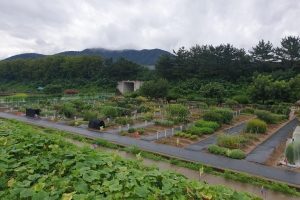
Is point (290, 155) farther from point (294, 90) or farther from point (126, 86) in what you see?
point (126, 86)

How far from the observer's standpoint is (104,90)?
48625mm

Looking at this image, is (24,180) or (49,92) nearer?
(24,180)

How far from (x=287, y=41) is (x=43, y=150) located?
1838 inches

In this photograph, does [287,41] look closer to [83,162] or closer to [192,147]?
[192,147]

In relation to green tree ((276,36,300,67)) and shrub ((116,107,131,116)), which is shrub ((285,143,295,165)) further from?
green tree ((276,36,300,67))

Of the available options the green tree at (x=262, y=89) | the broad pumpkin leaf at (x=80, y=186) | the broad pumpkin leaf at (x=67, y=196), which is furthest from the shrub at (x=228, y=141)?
the green tree at (x=262, y=89)

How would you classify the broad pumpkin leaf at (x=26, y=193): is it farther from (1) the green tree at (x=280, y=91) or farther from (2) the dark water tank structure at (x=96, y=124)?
(1) the green tree at (x=280, y=91)

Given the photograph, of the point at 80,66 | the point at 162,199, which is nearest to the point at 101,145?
the point at 162,199

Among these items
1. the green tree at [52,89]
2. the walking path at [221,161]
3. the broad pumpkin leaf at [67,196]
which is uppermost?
the green tree at [52,89]

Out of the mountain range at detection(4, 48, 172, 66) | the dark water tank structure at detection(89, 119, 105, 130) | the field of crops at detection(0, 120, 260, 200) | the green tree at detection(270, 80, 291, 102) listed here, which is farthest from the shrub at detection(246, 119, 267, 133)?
the mountain range at detection(4, 48, 172, 66)

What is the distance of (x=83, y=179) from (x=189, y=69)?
42.7m

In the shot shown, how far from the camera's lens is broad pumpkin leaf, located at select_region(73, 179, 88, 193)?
2.69 m

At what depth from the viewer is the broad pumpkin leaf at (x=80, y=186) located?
2.69 metres

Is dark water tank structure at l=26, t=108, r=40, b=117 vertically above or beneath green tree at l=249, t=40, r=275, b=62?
beneath
